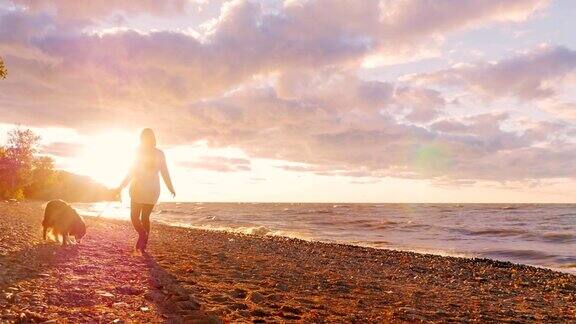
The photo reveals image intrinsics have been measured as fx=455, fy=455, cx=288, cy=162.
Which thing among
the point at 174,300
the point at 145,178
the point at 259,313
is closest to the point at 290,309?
the point at 259,313

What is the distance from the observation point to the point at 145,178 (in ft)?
32.2

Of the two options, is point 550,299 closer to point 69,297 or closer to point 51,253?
point 69,297

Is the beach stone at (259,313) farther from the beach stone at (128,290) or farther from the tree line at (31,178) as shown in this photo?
the tree line at (31,178)

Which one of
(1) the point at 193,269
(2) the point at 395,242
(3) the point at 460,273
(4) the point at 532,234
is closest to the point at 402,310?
(1) the point at 193,269

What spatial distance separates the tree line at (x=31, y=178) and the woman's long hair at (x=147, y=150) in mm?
29229

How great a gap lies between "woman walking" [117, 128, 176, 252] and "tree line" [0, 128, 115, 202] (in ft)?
95.2

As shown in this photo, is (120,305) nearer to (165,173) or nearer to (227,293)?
(227,293)

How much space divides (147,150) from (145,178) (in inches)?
24.1

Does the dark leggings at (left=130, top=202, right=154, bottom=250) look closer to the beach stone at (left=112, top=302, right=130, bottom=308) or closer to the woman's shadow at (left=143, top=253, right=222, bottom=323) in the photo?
the woman's shadow at (left=143, top=253, right=222, bottom=323)

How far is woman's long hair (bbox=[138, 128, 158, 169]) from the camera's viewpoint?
984 cm

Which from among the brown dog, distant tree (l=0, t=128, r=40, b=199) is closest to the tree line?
distant tree (l=0, t=128, r=40, b=199)

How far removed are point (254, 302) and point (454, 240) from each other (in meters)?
28.8

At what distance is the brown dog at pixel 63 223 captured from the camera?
39.1 ft

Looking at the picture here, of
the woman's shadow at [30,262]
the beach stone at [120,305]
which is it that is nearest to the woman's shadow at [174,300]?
the beach stone at [120,305]
